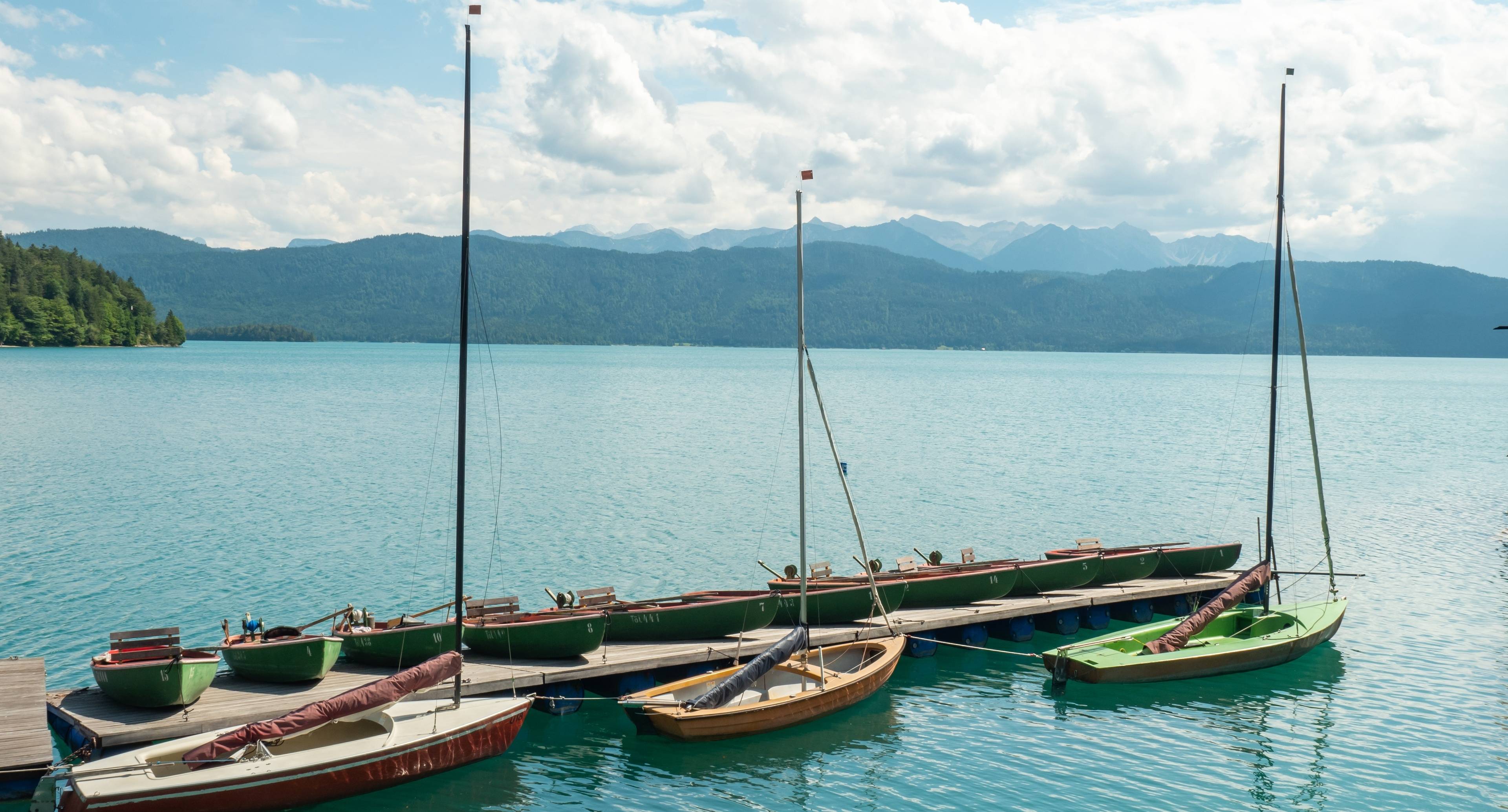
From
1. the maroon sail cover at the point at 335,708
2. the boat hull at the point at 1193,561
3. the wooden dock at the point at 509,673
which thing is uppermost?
the boat hull at the point at 1193,561

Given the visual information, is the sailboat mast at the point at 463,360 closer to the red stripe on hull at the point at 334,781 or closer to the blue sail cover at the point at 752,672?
the red stripe on hull at the point at 334,781

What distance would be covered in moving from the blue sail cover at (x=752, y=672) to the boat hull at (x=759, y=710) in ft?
0.60

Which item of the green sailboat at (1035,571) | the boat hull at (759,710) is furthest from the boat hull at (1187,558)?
the boat hull at (759,710)

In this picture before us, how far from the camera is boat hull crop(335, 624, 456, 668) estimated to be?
2028 centimetres

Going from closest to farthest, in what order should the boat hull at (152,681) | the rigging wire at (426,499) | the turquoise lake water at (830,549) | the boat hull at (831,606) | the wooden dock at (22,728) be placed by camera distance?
the wooden dock at (22,728), the boat hull at (152,681), the turquoise lake water at (830,549), the boat hull at (831,606), the rigging wire at (426,499)

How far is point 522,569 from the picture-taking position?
33781 millimetres

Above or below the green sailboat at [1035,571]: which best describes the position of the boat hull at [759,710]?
below

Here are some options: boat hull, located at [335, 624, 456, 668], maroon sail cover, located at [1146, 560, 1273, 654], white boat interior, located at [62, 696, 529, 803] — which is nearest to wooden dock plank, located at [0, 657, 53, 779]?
white boat interior, located at [62, 696, 529, 803]

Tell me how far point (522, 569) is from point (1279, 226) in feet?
80.7

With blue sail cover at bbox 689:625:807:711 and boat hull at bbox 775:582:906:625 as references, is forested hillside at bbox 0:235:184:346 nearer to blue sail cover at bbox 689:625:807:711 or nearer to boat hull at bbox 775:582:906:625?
boat hull at bbox 775:582:906:625

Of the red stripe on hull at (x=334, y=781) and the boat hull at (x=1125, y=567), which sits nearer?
the red stripe on hull at (x=334, y=781)

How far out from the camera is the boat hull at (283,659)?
1905cm

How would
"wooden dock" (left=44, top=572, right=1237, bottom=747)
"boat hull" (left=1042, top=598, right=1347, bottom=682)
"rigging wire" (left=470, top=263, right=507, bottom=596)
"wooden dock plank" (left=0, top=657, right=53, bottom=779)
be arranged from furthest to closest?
"rigging wire" (left=470, top=263, right=507, bottom=596)
"boat hull" (left=1042, top=598, right=1347, bottom=682)
"wooden dock" (left=44, top=572, right=1237, bottom=747)
"wooden dock plank" (left=0, top=657, right=53, bottom=779)

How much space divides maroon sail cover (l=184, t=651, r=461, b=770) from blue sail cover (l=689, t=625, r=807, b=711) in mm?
4528
